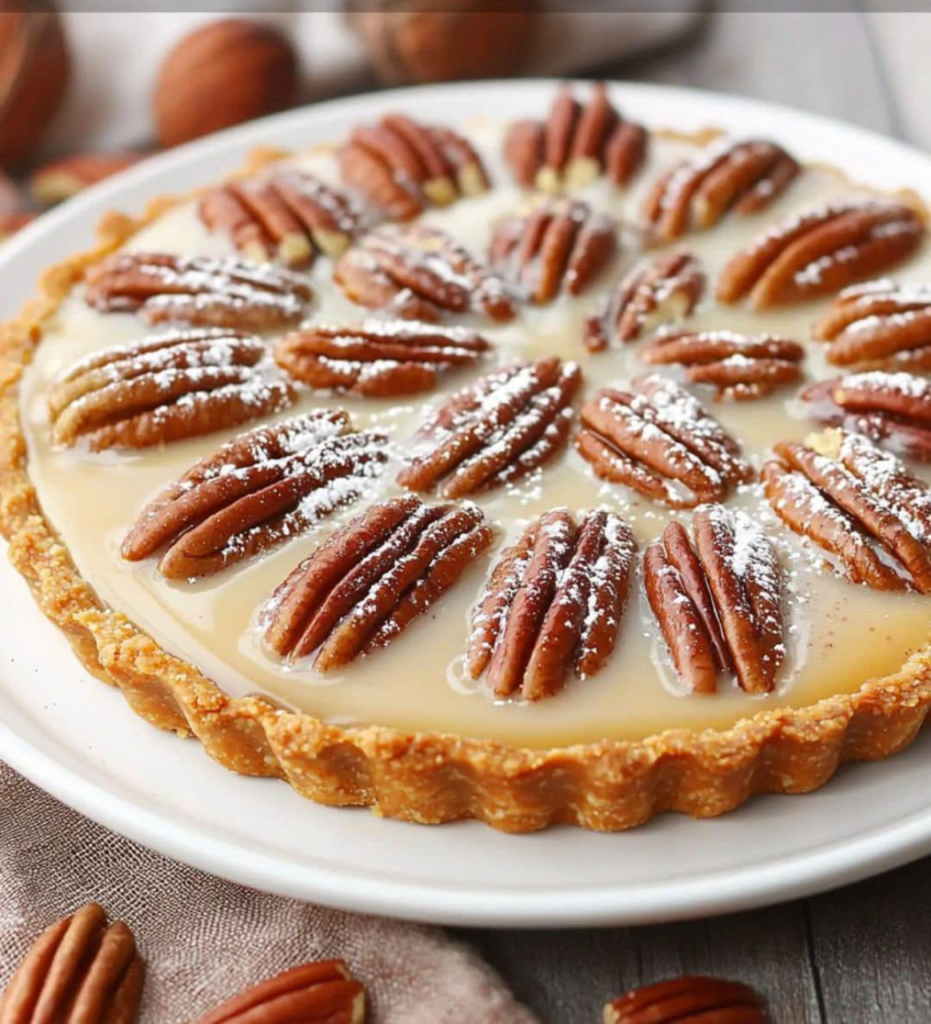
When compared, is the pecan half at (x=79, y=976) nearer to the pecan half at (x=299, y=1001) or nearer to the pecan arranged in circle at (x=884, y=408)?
the pecan half at (x=299, y=1001)

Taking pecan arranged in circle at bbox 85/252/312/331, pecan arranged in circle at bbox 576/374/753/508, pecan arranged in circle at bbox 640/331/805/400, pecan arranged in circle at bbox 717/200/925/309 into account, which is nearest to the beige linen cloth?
pecan arranged in circle at bbox 576/374/753/508

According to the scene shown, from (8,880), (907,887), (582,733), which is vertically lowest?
(8,880)

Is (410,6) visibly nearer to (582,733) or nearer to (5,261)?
(5,261)

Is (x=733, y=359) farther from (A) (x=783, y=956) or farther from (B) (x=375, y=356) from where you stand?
(A) (x=783, y=956)

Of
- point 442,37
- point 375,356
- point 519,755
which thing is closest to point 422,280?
point 375,356

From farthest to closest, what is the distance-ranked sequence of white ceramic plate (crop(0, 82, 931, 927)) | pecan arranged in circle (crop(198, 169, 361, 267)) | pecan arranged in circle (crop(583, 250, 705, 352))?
pecan arranged in circle (crop(198, 169, 361, 267))
pecan arranged in circle (crop(583, 250, 705, 352))
white ceramic plate (crop(0, 82, 931, 927))

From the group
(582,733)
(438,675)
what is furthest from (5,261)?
(582,733)

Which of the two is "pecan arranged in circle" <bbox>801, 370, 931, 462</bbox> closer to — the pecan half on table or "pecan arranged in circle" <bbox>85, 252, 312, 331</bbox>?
the pecan half on table
